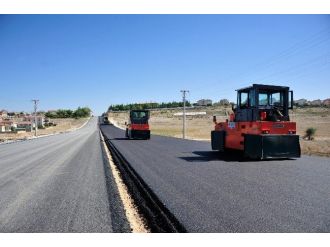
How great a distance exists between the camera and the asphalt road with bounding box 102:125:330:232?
6664 millimetres

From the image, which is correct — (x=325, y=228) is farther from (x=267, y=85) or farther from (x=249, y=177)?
(x=267, y=85)

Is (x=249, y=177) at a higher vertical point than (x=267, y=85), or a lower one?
lower

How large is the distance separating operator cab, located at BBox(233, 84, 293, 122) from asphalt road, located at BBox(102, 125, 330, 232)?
2.44 metres

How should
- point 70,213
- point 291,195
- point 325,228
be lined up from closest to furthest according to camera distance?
point 325,228 → point 70,213 → point 291,195

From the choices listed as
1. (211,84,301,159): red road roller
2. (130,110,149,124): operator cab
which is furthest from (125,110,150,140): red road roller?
(211,84,301,159): red road roller

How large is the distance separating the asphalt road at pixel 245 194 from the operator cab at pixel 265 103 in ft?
8.00

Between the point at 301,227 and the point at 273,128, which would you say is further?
the point at 273,128

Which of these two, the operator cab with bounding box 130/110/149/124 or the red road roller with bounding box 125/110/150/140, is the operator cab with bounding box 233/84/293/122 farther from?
the operator cab with bounding box 130/110/149/124

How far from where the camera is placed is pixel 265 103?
16.9 m

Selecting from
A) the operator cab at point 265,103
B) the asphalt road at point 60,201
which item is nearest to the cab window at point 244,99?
the operator cab at point 265,103

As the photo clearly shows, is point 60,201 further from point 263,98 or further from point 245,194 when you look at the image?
point 263,98

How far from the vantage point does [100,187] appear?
35.7 feet
